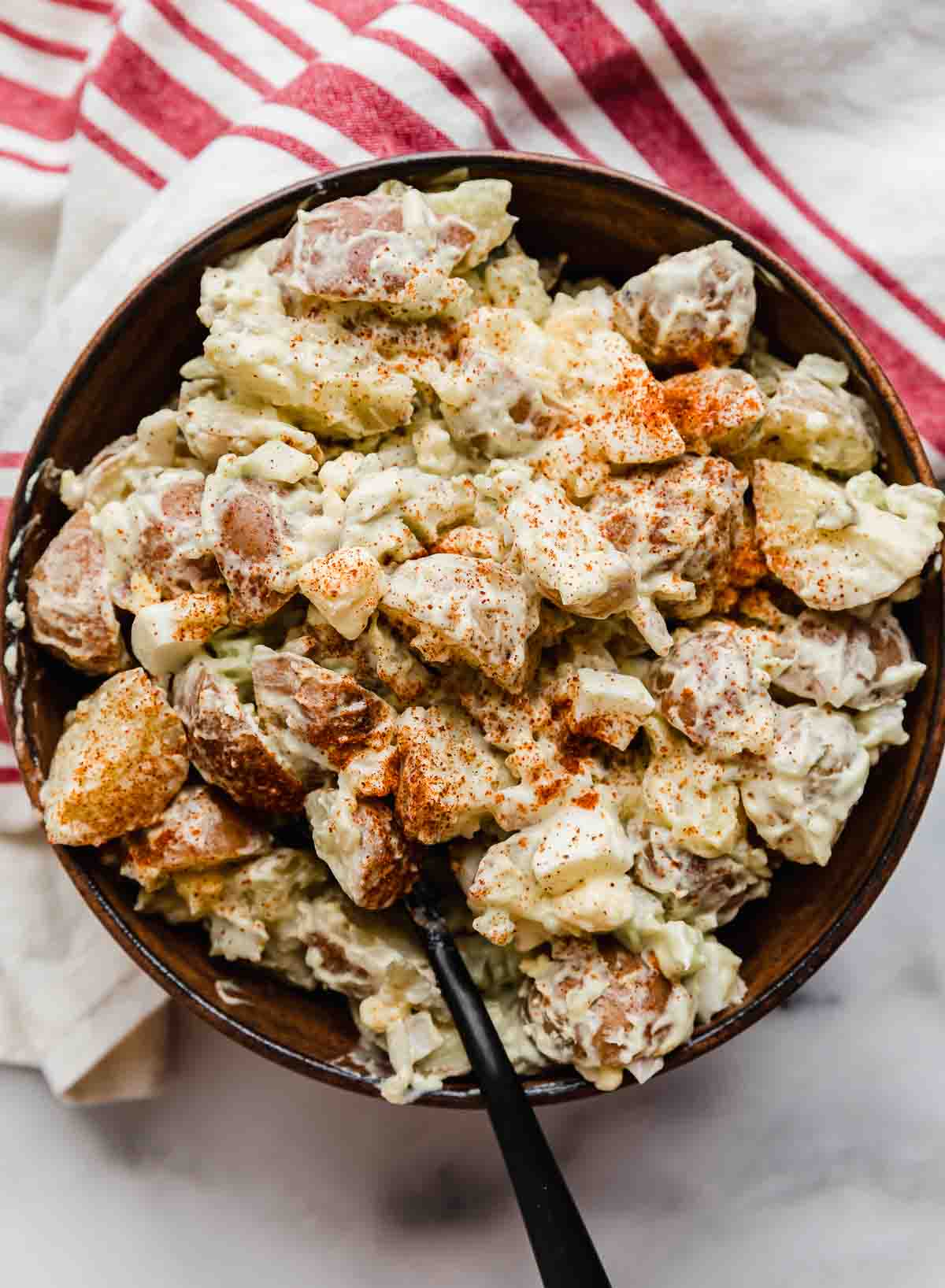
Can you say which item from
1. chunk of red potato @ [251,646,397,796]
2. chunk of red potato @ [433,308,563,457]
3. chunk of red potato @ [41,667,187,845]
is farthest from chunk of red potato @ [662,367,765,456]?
chunk of red potato @ [41,667,187,845]

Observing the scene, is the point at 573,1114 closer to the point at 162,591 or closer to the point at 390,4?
the point at 162,591

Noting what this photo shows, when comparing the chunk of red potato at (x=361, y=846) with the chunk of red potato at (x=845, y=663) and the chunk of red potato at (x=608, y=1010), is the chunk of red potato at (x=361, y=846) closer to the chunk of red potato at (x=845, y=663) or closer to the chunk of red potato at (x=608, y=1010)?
the chunk of red potato at (x=608, y=1010)

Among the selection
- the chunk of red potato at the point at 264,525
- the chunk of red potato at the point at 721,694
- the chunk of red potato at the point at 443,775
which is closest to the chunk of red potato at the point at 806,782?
the chunk of red potato at the point at 721,694

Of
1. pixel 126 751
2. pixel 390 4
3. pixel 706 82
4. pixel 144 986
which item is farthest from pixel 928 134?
pixel 144 986

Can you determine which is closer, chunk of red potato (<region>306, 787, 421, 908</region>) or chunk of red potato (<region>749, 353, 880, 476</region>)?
chunk of red potato (<region>306, 787, 421, 908</region>)

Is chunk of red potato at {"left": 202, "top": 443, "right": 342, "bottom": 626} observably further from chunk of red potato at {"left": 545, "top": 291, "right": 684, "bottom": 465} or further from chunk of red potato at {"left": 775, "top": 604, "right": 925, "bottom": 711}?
chunk of red potato at {"left": 775, "top": 604, "right": 925, "bottom": 711}

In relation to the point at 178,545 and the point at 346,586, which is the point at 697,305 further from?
the point at 178,545
